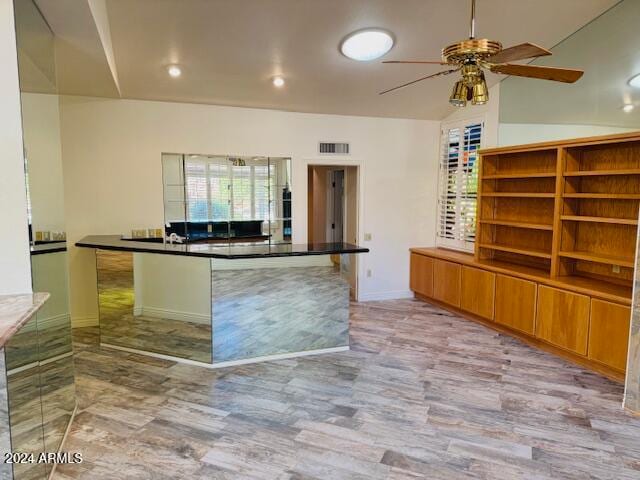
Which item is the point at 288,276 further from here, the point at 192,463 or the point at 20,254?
the point at 20,254

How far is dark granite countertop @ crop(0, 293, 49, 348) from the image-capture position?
1500 mm

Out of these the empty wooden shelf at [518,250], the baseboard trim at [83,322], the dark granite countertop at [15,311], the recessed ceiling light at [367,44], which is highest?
the recessed ceiling light at [367,44]

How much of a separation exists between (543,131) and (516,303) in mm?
1986

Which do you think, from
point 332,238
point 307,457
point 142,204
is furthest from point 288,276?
point 332,238

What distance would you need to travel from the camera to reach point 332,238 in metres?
8.66

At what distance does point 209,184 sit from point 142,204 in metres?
0.85

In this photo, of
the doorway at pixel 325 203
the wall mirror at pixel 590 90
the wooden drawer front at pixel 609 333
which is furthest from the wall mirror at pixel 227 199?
the wooden drawer front at pixel 609 333

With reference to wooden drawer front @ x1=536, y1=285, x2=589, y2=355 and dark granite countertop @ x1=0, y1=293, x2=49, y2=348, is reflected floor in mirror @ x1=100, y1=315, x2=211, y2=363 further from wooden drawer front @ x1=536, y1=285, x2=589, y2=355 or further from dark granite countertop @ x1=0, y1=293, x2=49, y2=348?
wooden drawer front @ x1=536, y1=285, x2=589, y2=355

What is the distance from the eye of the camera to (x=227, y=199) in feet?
17.7

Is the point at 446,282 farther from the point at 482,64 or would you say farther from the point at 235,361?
the point at 482,64

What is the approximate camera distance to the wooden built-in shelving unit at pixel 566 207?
3928mm

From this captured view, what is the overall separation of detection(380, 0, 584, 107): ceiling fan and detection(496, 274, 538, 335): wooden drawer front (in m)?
2.39

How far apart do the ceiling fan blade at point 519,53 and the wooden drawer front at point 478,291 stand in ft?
9.57

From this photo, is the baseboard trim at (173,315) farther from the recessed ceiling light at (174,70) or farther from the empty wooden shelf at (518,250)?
the empty wooden shelf at (518,250)
